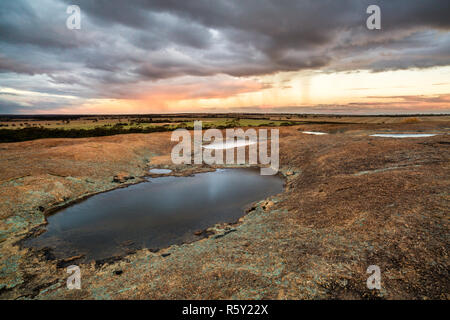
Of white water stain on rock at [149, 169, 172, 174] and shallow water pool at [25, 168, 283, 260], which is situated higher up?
white water stain on rock at [149, 169, 172, 174]

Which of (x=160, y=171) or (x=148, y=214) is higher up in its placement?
(x=160, y=171)

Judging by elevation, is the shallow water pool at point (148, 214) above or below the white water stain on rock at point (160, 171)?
below

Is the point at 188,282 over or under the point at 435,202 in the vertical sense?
under

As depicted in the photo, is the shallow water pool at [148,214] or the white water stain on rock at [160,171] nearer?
the shallow water pool at [148,214]

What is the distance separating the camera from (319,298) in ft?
17.5

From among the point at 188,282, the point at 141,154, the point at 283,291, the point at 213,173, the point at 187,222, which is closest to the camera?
the point at 283,291

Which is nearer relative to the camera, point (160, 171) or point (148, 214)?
point (148, 214)

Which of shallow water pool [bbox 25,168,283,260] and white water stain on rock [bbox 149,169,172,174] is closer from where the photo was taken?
shallow water pool [bbox 25,168,283,260]

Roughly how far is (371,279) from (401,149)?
20.1m

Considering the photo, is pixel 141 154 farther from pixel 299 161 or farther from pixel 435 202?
Result: pixel 435 202

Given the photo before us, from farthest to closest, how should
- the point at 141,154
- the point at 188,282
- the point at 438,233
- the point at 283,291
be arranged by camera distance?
the point at 141,154, the point at 438,233, the point at 188,282, the point at 283,291

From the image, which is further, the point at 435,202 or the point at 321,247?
the point at 435,202
